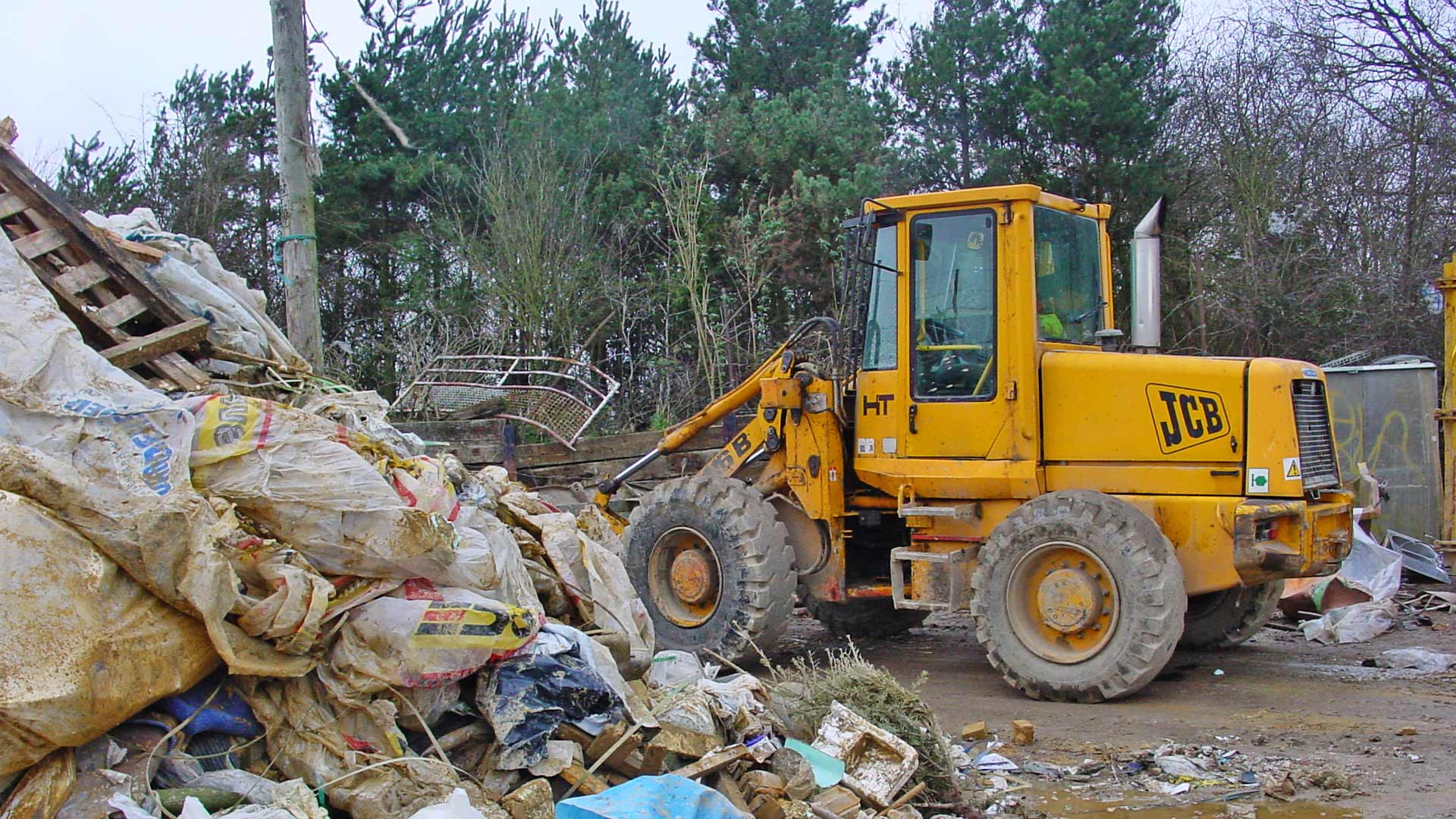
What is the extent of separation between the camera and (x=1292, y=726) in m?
5.61

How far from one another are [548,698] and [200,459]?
53.6 inches

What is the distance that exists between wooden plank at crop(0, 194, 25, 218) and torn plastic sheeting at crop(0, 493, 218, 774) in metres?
2.22

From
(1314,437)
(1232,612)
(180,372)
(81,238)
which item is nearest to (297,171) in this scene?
(81,238)

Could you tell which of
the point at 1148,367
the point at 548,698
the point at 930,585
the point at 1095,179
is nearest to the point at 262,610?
the point at 548,698

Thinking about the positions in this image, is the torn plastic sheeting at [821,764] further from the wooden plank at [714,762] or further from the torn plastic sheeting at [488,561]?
the torn plastic sheeting at [488,561]

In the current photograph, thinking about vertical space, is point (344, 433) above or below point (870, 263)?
below

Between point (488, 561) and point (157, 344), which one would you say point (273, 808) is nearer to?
point (488, 561)

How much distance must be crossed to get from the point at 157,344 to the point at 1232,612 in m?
5.77

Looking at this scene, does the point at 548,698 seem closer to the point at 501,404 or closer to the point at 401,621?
the point at 401,621

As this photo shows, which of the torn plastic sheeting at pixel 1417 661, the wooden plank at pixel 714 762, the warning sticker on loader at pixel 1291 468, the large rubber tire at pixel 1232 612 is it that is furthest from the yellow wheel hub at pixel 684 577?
the torn plastic sheeting at pixel 1417 661

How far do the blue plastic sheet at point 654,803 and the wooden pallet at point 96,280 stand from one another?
93.9 inches

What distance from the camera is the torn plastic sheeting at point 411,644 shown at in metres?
3.87

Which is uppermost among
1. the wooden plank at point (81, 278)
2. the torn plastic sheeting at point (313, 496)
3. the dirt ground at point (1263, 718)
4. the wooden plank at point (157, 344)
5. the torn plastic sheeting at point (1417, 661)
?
the wooden plank at point (81, 278)

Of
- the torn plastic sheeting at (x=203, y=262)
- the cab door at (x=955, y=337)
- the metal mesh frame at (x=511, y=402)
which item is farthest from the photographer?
the metal mesh frame at (x=511, y=402)
